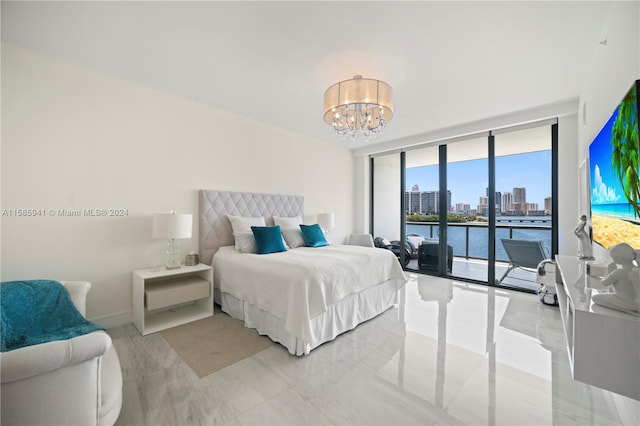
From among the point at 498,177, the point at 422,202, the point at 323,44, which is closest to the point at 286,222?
the point at 323,44

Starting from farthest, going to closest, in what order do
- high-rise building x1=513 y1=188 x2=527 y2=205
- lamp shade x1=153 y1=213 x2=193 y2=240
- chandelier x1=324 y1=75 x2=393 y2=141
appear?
high-rise building x1=513 y1=188 x2=527 y2=205 < lamp shade x1=153 y1=213 x2=193 y2=240 < chandelier x1=324 y1=75 x2=393 y2=141

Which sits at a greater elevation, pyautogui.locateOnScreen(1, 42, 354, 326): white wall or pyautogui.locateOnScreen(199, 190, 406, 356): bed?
pyautogui.locateOnScreen(1, 42, 354, 326): white wall

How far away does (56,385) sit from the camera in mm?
1104

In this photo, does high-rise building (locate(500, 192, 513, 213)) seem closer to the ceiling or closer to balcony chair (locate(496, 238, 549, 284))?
balcony chair (locate(496, 238, 549, 284))

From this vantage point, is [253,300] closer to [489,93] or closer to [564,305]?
[564,305]

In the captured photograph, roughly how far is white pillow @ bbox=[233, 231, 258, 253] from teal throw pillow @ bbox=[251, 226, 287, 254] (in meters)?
0.10

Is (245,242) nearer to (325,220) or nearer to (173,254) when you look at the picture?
(173,254)

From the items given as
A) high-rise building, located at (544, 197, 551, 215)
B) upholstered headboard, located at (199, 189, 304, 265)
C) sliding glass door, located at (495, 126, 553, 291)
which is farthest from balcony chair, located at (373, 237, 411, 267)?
upholstered headboard, located at (199, 189, 304, 265)

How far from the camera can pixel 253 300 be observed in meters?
2.57

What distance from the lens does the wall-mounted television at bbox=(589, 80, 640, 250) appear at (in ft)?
4.22

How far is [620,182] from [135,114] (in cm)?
411

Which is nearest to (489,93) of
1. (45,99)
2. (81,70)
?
(81,70)

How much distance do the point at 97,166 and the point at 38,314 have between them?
5.03 feet

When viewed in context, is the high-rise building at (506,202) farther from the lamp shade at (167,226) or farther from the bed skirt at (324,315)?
the lamp shade at (167,226)
